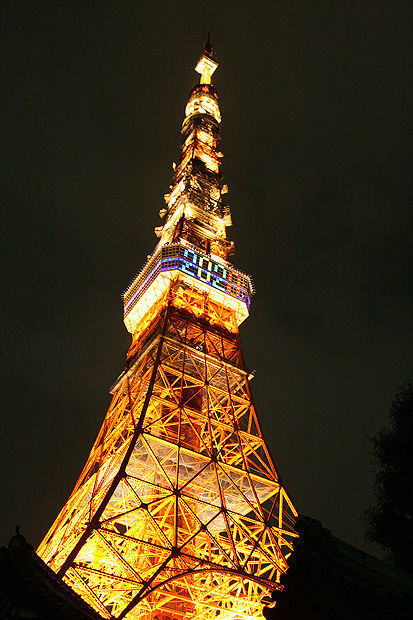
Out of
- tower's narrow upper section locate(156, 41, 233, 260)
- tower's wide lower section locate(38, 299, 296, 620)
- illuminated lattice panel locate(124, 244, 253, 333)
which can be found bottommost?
tower's wide lower section locate(38, 299, 296, 620)

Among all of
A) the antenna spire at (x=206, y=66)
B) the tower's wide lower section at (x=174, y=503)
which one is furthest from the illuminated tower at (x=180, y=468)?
the antenna spire at (x=206, y=66)

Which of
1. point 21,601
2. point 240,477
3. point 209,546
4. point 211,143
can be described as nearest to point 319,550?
point 21,601

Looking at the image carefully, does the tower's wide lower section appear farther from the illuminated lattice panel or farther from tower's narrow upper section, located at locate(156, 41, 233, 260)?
tower's narrow upper section, located at locate(156, 41, 233, 260)

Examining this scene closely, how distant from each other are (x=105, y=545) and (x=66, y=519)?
15.2 feet

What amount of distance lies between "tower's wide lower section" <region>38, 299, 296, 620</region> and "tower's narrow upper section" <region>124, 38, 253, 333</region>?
1.38 metres

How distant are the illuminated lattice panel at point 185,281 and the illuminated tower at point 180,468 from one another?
0.25 ft

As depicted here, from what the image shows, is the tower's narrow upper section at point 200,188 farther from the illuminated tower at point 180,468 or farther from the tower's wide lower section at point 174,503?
the tower's wide lower section at point 174,503

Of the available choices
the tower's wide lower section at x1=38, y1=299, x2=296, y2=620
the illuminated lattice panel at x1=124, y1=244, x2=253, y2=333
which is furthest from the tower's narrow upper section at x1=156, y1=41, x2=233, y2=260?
the tower's wide lower section at x1=38, y1=299, x2=296, y2=620

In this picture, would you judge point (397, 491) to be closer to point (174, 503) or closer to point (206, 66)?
point (174, 503)

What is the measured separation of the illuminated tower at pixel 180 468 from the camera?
56.3ft

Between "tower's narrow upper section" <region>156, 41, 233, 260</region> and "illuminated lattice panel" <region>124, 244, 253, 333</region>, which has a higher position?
"tower's narrow upper section" <region>156, 41, 233, 260</region>

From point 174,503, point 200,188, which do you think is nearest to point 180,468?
point 174,503

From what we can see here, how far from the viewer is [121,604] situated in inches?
692

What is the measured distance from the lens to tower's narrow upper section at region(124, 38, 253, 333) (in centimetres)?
2945
